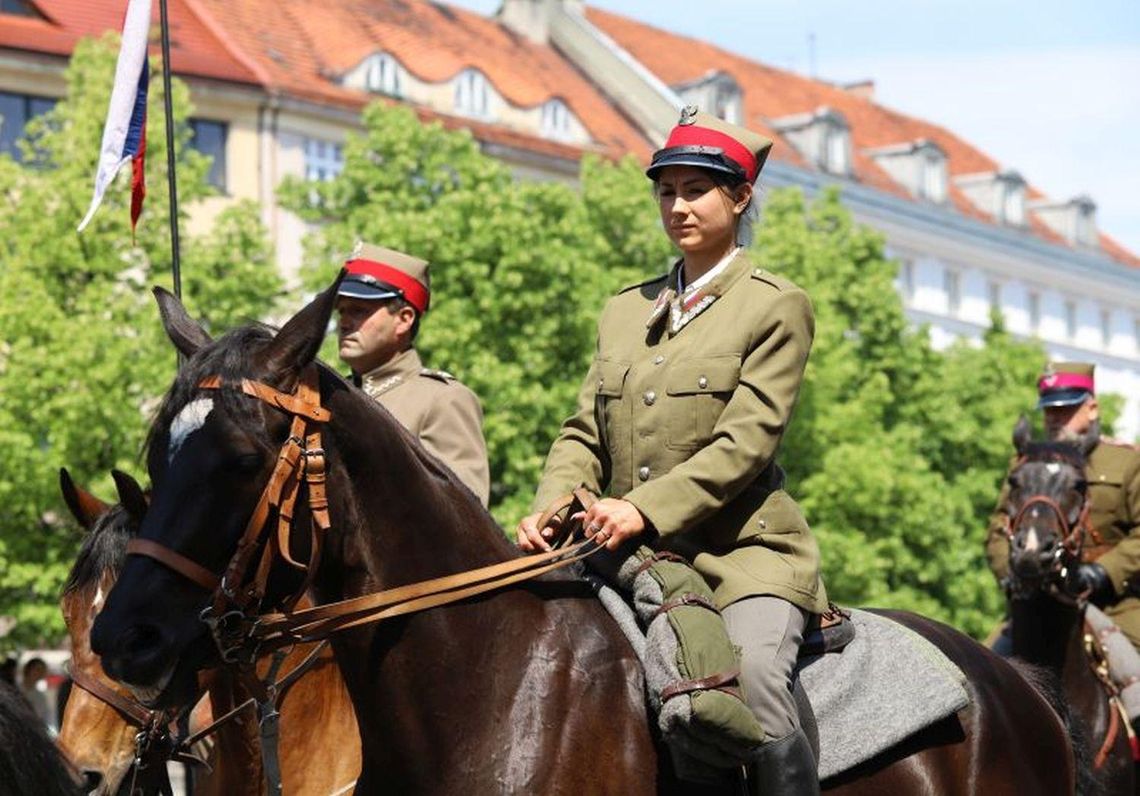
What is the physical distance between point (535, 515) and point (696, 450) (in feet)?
1.69

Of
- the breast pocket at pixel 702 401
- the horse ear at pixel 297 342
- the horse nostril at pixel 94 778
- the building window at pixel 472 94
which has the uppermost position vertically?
the building window at pixel 472 94

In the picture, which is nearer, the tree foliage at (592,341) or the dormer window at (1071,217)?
the tree foliage at (592,341)

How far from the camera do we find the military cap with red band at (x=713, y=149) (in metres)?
6.17

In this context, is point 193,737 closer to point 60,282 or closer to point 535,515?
point 535,515

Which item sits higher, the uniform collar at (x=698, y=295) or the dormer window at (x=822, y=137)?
the dormer window at (x=822, y=137)

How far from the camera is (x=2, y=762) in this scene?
570 centimetres

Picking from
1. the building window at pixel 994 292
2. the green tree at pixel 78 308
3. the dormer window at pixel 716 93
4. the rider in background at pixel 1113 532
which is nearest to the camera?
the rider in background at pixel 1113 532

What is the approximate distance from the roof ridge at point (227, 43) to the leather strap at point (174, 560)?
129ft

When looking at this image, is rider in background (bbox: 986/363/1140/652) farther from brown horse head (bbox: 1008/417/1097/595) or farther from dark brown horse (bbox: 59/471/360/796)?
dark brown horse (bbox: 59/471/360/796)

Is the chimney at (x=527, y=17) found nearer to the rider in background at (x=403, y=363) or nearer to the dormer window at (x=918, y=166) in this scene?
the dormer window at (x=918, y=166)

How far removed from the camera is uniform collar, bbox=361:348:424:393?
353 inches

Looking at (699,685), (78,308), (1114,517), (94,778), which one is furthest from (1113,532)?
(78,308)

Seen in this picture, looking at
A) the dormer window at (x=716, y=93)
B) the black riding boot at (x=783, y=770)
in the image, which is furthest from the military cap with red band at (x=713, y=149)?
the dormer window at (x=716, y=93)

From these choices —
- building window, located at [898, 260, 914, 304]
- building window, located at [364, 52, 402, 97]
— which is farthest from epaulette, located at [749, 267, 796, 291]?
building window, located at [898, 260, 914, 304]
